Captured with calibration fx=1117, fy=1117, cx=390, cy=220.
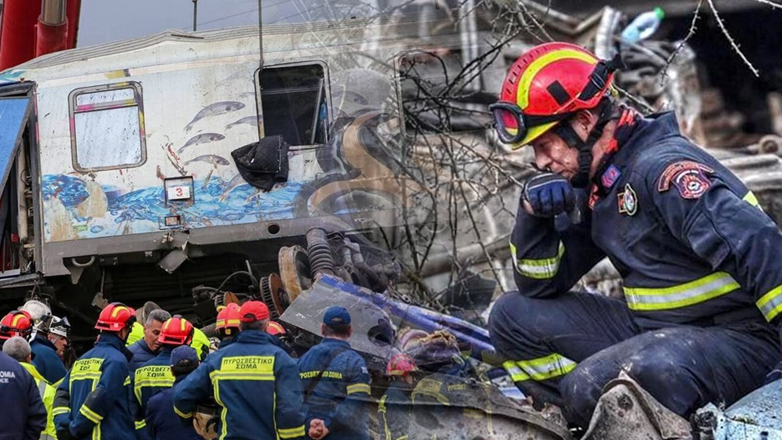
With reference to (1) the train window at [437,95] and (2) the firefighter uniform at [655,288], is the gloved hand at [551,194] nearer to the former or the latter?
(2) the firefighter uniform at [655,288]

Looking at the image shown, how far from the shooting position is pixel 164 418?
6609 millimetres

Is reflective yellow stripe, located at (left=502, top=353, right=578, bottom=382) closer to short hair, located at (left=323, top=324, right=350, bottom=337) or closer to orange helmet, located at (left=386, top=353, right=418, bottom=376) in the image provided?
orange helmet, located at (left=386, top=353, right=418, bottom=376)

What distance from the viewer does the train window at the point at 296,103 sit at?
9148 millimetres

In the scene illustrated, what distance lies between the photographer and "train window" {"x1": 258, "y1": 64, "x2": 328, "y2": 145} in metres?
9.15

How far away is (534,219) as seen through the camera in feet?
9.89

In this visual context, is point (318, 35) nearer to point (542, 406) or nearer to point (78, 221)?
point (78, 221)

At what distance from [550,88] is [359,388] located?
0.99 m

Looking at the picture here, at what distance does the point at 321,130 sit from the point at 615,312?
6.19 metres

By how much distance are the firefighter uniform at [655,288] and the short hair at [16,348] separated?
475 cm

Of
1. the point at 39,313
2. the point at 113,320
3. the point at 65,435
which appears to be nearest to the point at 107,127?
the point at 39,313

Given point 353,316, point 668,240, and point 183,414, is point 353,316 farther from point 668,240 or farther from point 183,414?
point 668,240

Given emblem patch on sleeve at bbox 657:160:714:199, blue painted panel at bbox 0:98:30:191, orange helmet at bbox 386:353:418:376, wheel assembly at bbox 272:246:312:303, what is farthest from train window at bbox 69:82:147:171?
emblem patch on sleeve at bbox 657:160:714:199

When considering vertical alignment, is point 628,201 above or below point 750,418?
above

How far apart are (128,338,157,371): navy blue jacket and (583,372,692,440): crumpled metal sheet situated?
4.89 m
